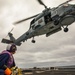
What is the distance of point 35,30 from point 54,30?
12.8 ft

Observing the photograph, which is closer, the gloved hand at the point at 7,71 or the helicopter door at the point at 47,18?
the gloved hand at the point at 7,71

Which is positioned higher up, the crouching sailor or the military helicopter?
the military helicopter

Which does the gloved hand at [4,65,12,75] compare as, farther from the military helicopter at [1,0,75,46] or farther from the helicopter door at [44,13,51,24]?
the helicopter door at [44,13,51,24]

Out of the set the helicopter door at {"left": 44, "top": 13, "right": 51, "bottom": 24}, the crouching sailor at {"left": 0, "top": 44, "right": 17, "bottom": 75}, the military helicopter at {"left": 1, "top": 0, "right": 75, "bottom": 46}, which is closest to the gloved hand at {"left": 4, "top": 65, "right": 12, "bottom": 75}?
the crouching sailor at {"left": 0, "top": 44, "right": 17, "bottom": 75}

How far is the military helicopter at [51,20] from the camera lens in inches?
1435

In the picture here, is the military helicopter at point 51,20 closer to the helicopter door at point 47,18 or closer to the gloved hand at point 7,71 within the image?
the helicopter door at point 47,18

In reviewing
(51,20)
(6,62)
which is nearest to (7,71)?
(6,62)

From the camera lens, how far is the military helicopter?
36438 millimetres

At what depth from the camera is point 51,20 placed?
127 feet

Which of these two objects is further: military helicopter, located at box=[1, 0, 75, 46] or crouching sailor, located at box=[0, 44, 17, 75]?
military helicopter, located at box=[1, 0, 75, 46]

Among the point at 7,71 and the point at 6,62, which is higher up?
the point at 6,62

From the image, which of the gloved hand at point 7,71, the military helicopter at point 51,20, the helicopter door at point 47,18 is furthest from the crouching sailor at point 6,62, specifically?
the helicopter door at point 47,18

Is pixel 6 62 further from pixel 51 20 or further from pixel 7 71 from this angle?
pixel 51 20

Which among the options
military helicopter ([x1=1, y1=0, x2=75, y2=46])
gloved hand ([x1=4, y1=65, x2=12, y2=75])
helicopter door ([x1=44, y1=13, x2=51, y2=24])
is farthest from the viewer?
helicopter door ([x1=44, y1=13, x2=51, y2=24])
